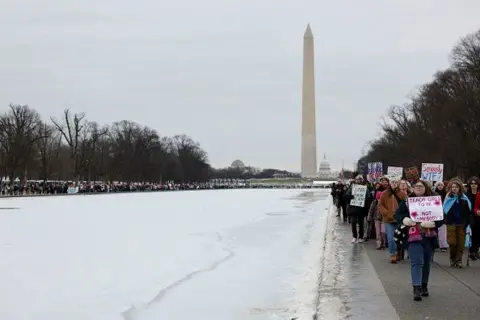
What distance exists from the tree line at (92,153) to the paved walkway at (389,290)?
212 ft

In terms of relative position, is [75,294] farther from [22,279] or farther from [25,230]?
[25,230]

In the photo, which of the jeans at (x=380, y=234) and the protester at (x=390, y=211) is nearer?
the protester at (x=390, y=211)

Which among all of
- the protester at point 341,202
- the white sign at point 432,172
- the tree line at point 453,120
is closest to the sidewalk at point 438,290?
the white sign at point 432,172

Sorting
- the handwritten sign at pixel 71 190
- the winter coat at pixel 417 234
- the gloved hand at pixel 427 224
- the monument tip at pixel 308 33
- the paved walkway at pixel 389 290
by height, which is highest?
the monument tip at pixel 308 33

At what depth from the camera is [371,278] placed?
9.99m

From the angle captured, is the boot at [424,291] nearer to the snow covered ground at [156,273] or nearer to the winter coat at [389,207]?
the snow covered ground at [156,273]

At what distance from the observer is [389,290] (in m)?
8.84

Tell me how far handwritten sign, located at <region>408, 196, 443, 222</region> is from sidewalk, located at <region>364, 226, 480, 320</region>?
101cm

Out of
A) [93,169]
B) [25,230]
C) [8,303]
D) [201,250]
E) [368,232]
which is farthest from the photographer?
[93,169]

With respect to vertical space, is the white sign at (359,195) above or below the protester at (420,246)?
above

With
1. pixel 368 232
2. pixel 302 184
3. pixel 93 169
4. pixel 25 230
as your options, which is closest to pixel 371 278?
pixel 368 232

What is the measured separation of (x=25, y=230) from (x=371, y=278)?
42.9 ft

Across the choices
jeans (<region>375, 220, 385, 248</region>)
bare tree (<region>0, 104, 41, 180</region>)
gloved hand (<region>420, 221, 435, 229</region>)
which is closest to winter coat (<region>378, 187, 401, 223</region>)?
jeans (<region>375, 220, 385, 248</region>)

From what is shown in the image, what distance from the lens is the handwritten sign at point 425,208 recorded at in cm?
817
